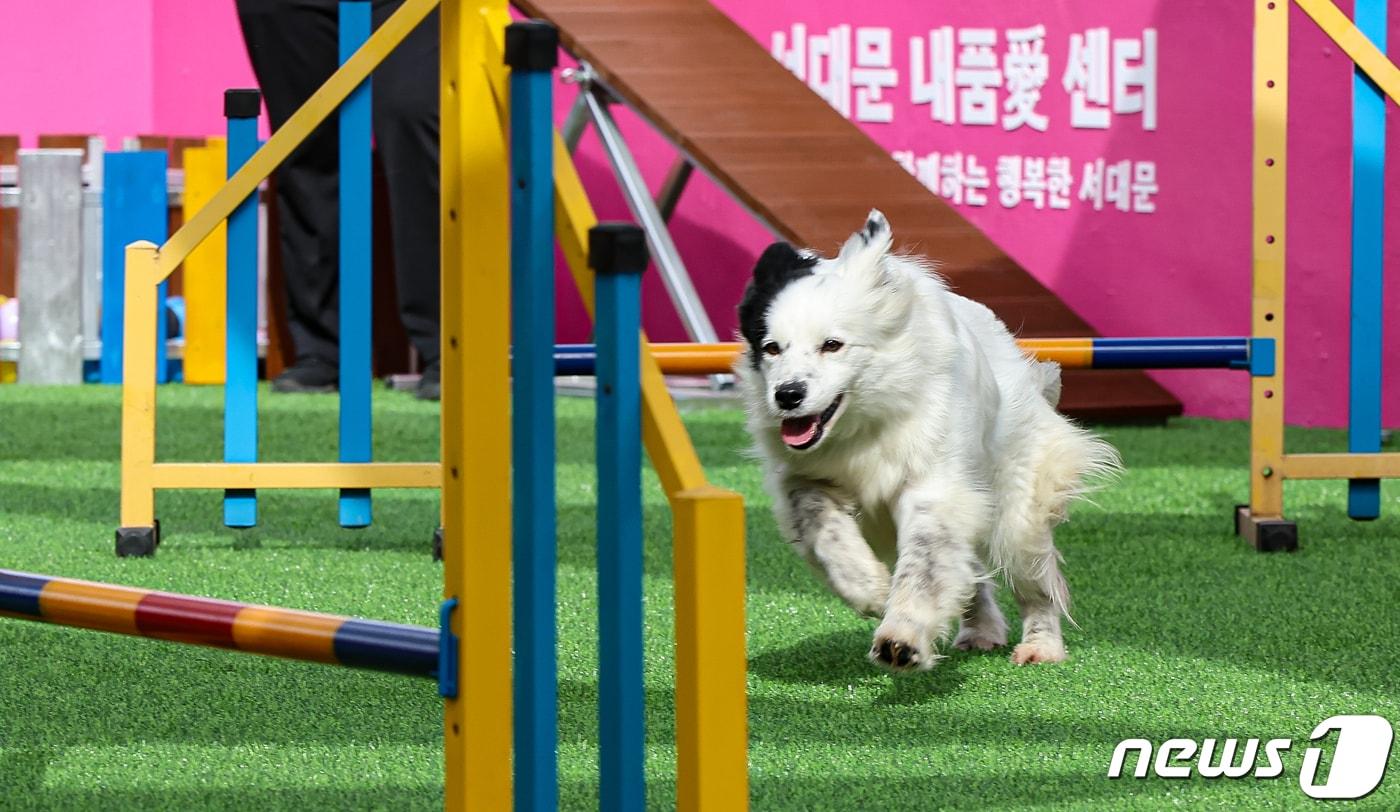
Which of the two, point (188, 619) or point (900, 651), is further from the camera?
point (900, 651)

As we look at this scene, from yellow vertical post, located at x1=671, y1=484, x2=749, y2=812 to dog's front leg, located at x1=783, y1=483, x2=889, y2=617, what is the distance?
1355 mm

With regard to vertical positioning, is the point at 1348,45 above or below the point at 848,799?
above

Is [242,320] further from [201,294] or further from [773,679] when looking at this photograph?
[201,294]

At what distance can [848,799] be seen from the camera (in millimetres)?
2604

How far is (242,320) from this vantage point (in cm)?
468

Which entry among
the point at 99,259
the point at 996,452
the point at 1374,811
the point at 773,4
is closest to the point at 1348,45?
the point at 996,452

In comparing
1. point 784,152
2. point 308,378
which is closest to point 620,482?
point 784,152

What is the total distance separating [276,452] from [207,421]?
976 mm

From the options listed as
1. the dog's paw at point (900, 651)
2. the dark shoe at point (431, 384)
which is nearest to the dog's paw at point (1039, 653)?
the dog's paw at point (900, 651)

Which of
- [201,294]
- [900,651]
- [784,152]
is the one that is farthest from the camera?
[201,294]

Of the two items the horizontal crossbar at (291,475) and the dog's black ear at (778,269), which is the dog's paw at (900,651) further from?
the horizontal crossbar at (291,475)

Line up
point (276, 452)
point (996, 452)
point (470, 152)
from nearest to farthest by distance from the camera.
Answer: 1. point (470, 152)
2. point (996, 452)
3. point (276, 452)

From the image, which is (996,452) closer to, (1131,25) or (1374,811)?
(1374,811)

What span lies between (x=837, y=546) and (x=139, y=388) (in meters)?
2.08
